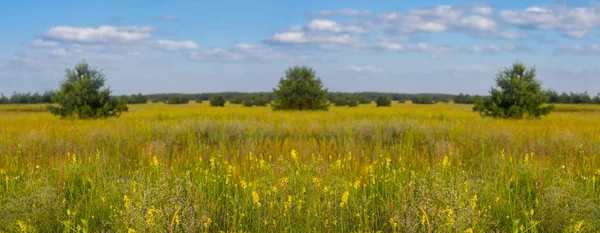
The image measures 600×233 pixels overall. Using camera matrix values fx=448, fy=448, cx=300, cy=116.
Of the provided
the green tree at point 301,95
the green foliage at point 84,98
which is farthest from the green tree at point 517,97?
the green foliage at point 84,98

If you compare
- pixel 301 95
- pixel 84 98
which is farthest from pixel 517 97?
pixel 84 98

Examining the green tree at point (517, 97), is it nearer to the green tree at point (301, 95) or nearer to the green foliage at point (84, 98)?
the green tree at point (301, 95)

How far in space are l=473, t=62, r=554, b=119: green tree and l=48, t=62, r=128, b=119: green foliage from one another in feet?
65.0

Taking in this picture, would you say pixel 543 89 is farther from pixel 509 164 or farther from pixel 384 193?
pixel 384 193

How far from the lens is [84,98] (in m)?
23.2

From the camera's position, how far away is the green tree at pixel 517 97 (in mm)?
23156

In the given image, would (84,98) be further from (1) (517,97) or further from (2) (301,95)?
(1) (517,97)

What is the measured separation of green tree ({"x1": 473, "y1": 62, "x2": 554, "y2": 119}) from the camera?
2316 cm

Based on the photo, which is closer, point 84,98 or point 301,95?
point 84,98

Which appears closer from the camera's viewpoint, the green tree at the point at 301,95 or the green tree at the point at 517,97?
the green tree at the point at 517,97

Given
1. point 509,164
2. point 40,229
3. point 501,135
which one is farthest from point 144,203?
point 501,135

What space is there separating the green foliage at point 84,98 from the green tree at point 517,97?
780 inches

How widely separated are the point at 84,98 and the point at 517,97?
885 inches

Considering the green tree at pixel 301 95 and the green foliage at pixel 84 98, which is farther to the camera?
the green tree at pixel 301 95
